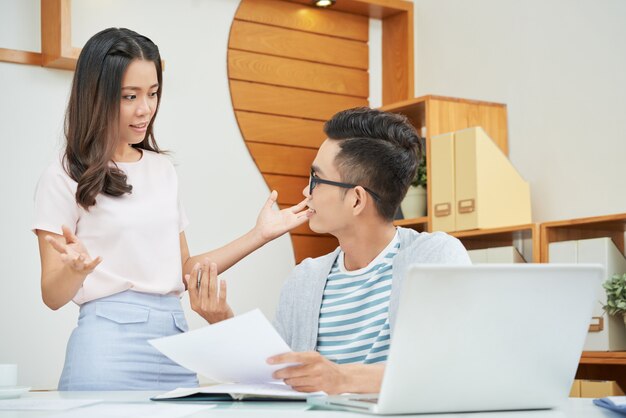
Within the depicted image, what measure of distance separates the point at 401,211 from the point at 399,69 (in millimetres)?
880

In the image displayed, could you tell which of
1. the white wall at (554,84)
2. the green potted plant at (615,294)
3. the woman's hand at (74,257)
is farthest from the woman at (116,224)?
the white wall at (554,84)

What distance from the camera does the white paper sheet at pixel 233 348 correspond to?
1240mm

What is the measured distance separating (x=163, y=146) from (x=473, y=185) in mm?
1317

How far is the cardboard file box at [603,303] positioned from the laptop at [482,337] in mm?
1788

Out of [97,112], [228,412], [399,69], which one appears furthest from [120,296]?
[399,69]

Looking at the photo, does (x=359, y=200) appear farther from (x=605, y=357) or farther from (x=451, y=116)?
(x=451, y=116)

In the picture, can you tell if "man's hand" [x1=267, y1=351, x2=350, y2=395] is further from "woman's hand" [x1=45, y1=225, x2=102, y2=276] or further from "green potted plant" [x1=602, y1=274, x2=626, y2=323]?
"green potted plant" [x1=602, y1=274, x2=626, y2=323]

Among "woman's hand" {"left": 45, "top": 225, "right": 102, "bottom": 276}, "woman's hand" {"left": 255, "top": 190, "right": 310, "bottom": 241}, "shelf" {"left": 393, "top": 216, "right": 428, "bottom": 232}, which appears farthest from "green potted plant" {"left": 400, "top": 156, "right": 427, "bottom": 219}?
"woman's hand" {"left": 45, "top": 225, "right": 102, "bottom": 276}

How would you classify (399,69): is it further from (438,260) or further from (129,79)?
(438,260)

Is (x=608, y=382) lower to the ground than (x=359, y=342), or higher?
lower

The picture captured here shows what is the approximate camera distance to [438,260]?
1.73 m

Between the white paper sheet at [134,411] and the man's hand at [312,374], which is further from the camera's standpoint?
the man's hand at [312,374]

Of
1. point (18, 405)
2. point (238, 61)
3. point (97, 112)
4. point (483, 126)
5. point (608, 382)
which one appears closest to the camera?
point (18, 405)

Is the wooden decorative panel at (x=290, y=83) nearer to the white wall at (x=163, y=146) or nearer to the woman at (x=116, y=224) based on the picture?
the white wall at (x=163, y=146)
